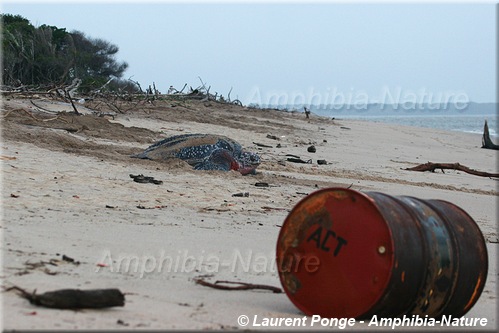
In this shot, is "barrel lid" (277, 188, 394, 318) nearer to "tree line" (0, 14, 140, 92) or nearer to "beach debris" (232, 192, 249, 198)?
"beach debris" (232, 192, 249, 198)

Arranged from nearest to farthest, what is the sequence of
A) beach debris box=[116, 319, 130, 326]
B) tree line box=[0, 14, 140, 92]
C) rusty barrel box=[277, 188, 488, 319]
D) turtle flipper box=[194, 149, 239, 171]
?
beach debris box=[116, 319, 130, 326] → rusty barrel box=[277, 188, 488, 319] → turtle flipper box=[194, 149, 239, 171] → tree line box=[0, 14, 140, 92]

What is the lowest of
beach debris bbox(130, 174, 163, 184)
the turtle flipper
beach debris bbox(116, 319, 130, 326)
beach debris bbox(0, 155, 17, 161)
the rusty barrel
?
beach debris bbox(0, 155, 17, 161)

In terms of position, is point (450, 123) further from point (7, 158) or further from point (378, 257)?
point (378, 257)

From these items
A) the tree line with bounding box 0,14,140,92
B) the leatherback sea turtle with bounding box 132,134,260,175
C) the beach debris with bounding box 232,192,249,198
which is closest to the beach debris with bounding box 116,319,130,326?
the beach debris with bounding box 232,192,249,198

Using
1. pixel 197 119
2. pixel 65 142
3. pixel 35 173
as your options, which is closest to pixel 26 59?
pixel 197 119

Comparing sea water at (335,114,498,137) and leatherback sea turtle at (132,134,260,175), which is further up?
sea water at (335,114,498,137)

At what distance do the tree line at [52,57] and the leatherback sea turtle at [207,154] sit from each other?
796 centimetres

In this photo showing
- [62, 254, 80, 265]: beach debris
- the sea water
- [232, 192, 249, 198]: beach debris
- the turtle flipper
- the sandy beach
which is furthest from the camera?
the sea water

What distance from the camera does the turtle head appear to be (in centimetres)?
752

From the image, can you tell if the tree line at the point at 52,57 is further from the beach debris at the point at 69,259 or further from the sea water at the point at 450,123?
the sea water at the point at 450,123

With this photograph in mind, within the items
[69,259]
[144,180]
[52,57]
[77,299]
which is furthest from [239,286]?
[52,57]

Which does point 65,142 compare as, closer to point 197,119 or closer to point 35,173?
point 35,173

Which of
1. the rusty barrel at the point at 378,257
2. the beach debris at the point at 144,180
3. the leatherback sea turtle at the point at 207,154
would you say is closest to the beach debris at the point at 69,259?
the rusty barrel at the point at 378,257

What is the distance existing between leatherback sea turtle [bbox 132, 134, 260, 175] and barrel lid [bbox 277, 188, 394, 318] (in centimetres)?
421
